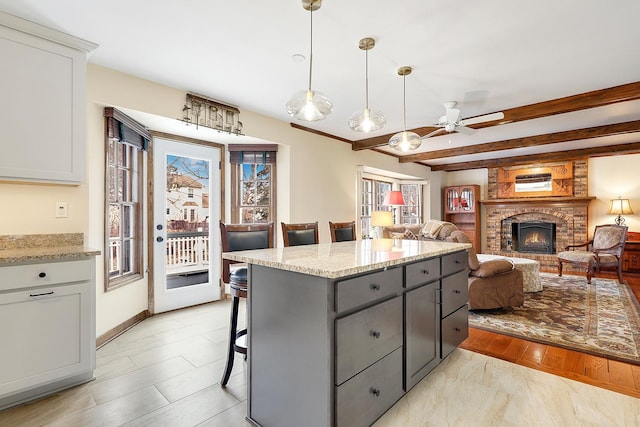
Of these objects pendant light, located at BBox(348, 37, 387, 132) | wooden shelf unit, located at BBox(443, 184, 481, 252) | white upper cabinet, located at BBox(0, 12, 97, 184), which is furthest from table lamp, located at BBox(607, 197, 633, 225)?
white upper cabinet, located at BBox(0, 12, 97, 184)

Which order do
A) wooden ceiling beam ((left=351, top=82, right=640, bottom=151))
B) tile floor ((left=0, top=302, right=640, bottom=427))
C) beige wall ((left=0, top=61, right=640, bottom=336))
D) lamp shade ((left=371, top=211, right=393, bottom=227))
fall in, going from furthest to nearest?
lamp shade ((left=371, top=211, right=393, bottom=227)) → wooden ceiling beam ((left=351, top=82, right=640, bottom=151)) → beige wall ((left=0, top=61, right=640, bottom=336)) → tile floor ((left=0, top=302, right=640, bottom=427))

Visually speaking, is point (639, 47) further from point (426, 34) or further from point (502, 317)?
point (502, 317)

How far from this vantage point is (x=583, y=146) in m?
5.73

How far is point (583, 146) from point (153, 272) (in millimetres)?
7477

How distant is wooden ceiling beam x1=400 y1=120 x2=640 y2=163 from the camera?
14.2 feet

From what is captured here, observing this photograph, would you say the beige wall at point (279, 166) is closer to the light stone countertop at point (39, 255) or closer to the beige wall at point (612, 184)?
the light stone countertop at point (39, 255)

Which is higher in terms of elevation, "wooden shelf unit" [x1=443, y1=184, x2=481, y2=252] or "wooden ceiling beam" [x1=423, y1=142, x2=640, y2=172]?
"wooden ceiling beam" [x1=423, y1=142, x2=640, y2=172]

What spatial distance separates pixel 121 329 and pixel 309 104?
9.45ft

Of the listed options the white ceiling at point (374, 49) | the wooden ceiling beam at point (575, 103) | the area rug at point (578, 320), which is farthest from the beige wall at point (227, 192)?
the area rug at point (578, 320)

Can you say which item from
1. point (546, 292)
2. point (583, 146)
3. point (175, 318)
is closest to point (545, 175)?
point (583, 146)

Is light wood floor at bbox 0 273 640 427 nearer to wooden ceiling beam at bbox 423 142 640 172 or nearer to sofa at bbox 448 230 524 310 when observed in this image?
sofa at bbox 448 230 524 310

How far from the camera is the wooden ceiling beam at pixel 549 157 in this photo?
17.9 feet

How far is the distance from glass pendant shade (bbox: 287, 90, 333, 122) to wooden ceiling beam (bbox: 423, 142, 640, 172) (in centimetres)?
629

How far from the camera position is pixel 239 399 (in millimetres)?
1957
